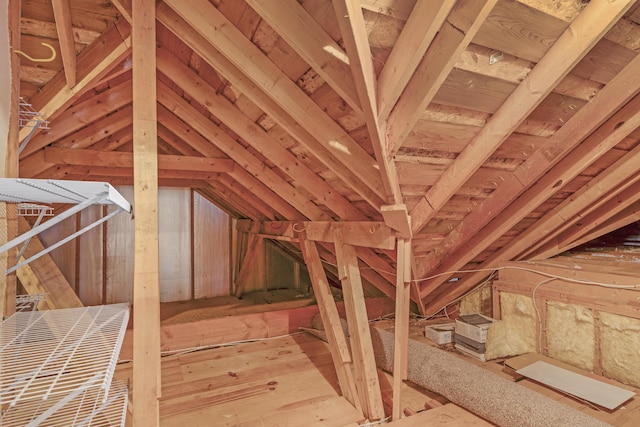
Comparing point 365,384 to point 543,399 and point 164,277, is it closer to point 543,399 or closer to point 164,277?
point 543,399

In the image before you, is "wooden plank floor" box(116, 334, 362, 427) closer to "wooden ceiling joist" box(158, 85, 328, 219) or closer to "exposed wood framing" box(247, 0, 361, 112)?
"wooden ceiling joist" box(158, 85, 328, 219)

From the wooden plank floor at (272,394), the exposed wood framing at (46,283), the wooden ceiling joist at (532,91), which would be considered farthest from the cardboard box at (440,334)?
the exposed wood framing at (46,283)

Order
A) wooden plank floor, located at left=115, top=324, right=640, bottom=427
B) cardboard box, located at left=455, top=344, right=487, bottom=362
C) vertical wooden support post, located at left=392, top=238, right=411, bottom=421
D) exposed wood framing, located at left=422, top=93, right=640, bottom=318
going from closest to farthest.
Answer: exposed wood framing, located at left=422, top=93, right=640, bottom=318, vertical wooden support post, located at left=392, top=238, right=411, bottom=421, wooden plank floor, located at left=115, top=324, right=640, bottom=427, cardboard box, located at left=455, top=344, right=487, bottom=362

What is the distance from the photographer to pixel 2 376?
3.04 ft

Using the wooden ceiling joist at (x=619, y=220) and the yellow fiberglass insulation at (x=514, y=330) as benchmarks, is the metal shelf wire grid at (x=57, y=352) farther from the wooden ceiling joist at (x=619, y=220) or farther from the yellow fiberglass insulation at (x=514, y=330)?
the wooden ceiling joist at (x=619, y=220)

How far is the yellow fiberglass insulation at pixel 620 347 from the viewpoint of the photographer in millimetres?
2451

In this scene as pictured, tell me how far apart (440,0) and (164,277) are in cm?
466

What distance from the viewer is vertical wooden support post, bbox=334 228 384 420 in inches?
95.3

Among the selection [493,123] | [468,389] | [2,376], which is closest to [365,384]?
[468,389]

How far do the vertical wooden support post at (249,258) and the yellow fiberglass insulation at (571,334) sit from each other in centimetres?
310

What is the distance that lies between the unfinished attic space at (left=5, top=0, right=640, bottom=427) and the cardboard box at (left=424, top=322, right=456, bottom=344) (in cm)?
3

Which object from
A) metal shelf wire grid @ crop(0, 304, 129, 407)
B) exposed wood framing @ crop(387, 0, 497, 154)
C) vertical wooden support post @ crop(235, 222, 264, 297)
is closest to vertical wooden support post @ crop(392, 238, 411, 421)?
exposed wood framing @ crop(387, 0, 497, 154)

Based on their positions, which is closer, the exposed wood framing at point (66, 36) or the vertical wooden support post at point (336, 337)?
the exposed wood framing at point (66, 36)

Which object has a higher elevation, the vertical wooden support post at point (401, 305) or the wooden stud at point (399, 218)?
the wooden stud at point (399, 218)
